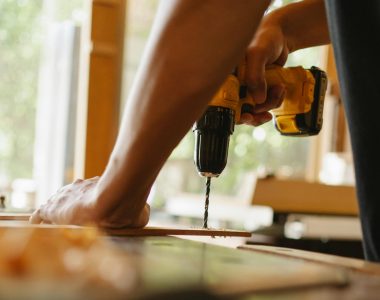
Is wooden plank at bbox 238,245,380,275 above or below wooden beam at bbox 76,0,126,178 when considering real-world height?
below

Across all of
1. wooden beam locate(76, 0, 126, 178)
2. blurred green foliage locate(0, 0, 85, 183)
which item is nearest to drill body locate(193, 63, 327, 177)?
wooden beam locate(76, 0, 126, 178)

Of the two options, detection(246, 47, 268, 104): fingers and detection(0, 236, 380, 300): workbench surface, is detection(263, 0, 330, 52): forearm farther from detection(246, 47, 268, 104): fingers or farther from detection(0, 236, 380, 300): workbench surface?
detection(0, 236, 380, 300): workbench surface

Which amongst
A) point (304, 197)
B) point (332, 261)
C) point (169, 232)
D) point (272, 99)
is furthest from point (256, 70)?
point (304, 197)

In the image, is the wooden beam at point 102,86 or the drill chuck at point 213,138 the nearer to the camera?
the drill chuck at point 213,138

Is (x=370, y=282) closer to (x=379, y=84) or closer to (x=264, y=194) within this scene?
(x=379, y=84)

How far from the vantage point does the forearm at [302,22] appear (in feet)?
3.48

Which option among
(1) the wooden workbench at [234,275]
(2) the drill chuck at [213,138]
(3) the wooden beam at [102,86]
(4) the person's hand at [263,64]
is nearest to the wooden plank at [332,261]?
(1) the wooden workbench at [234,275]

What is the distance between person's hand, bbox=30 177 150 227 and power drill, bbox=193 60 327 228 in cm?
18

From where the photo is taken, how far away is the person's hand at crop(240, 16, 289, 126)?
98 centimetres

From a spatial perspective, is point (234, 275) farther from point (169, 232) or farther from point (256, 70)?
point (256, 70)

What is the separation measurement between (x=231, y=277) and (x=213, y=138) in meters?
0.50

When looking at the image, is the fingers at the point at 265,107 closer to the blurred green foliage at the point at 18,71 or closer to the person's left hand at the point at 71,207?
the person's left hand at the point at 71,207

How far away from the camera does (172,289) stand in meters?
0.41

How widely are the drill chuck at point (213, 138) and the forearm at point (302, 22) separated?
22cm
